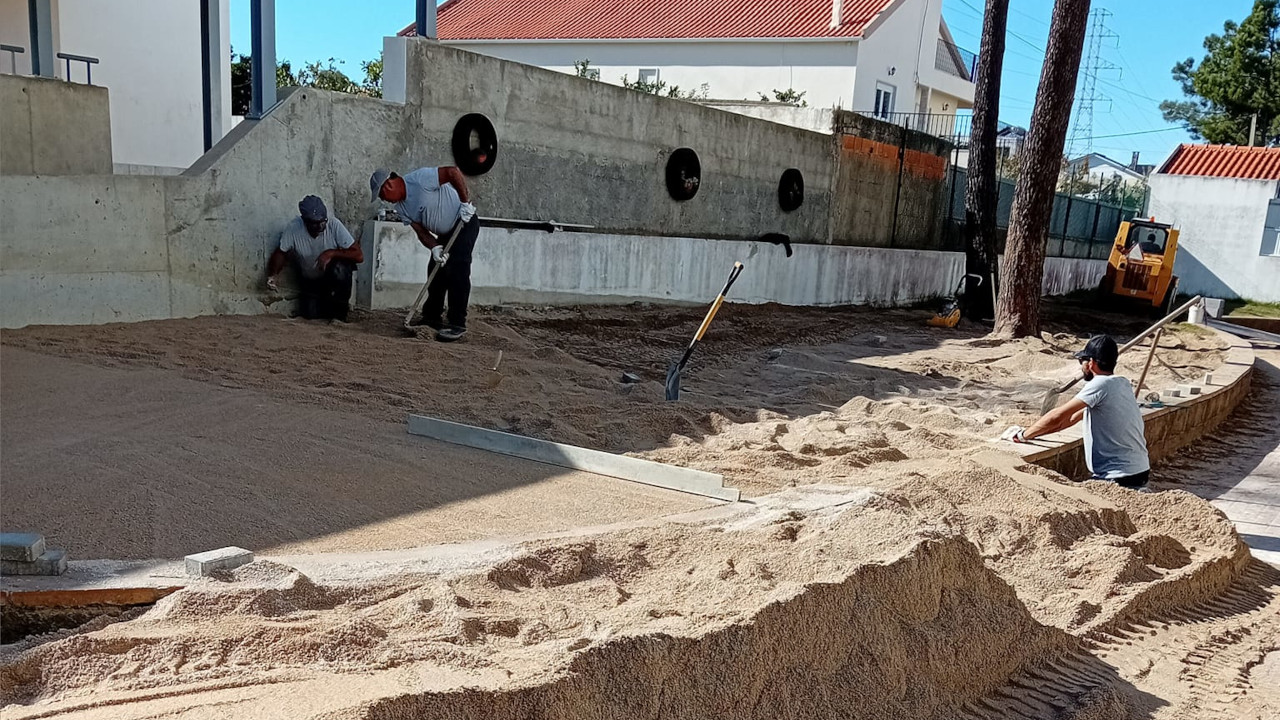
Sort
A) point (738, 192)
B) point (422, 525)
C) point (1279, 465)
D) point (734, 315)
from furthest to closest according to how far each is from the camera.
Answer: point (738, 192) < point (734, 315) < point (1279, 465) < point (422, 525)

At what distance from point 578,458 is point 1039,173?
9701 millimetres

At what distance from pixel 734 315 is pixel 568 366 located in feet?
16.5

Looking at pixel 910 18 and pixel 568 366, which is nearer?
pixel 568 366

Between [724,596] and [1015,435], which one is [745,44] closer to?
[1015,435]

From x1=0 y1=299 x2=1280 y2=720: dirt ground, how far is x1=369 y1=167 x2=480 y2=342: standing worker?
55 cm

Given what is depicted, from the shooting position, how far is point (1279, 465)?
8.62m

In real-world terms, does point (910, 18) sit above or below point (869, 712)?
above

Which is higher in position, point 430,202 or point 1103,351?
point 430,202

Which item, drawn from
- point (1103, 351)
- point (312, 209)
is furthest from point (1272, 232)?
point (312, 209)

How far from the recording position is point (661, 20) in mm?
27766

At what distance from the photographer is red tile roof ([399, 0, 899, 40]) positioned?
87.0ft

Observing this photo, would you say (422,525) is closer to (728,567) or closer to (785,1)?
(728,567)

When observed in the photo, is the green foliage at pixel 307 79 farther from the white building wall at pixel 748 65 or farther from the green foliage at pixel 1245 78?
the green foliage at pixel 1245 78

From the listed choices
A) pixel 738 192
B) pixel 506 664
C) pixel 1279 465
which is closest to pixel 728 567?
pixel 506 664
